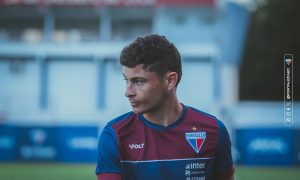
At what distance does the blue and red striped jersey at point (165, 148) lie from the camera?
134 inches

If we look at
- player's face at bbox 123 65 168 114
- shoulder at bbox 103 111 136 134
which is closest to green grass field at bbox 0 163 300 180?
shoulder at bbox 103 111 136 134

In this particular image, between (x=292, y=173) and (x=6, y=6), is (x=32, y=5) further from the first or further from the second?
Result: (x=292, y=173)

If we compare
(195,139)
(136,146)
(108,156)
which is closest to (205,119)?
(195,139)

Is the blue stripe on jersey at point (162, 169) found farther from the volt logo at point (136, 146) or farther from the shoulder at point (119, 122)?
the shoulder at point (119, 122)

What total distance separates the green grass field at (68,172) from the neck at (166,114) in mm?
8750

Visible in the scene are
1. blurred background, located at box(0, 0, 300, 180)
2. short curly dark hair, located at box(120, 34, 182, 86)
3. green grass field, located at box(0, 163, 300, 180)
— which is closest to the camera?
short curly dark hair, located at box(120, 34, 182, 86)

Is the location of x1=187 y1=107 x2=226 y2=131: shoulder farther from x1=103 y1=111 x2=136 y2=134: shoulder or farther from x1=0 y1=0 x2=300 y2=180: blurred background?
x1=0 y1=0 x2=300 y2=180: blurred background

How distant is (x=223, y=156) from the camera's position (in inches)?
143

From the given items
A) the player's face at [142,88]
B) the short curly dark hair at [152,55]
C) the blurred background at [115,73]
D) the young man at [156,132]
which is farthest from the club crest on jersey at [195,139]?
the blurred background at [115,73]

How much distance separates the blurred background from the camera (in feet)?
54.7

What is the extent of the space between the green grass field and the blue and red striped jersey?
8748 mm

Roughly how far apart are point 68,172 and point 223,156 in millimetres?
10518

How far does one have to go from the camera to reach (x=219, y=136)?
3.61m

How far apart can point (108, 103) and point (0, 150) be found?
4.66 meters
